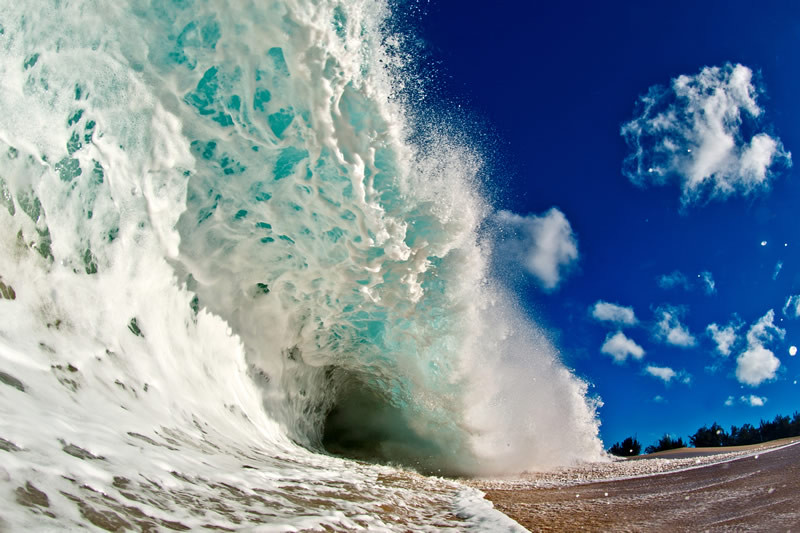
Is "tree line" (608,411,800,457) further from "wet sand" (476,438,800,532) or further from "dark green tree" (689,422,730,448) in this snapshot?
"wet sand" (476,438,800,532)

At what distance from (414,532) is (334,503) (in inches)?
37.5

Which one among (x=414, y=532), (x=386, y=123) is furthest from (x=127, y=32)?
(x=414, y=532)

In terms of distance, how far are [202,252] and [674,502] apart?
26.3ft

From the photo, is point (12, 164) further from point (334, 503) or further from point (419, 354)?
point (419, 354)

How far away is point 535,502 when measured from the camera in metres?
5.46

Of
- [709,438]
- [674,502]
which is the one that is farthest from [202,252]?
[709,438]

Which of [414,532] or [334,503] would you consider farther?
[334,503]

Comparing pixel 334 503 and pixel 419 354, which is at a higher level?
pixel 419 354

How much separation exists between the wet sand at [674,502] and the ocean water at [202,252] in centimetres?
89

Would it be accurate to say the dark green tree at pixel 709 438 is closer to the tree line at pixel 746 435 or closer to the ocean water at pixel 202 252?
the tree line at pixel 746 435

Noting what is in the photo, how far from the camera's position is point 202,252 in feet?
24.2

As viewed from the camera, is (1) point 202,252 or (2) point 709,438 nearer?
(1) point 202,252

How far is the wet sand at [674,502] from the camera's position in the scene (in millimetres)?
3834

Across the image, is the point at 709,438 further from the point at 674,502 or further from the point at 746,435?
the point at 674,502
